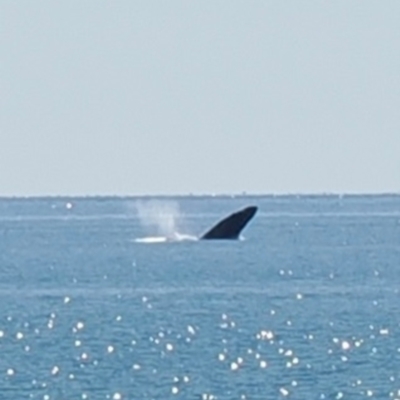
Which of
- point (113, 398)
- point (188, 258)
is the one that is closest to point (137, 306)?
point (113, 398)

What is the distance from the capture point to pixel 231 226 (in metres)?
174

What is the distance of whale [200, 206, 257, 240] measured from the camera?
16044cm

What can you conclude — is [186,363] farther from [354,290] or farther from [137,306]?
[354,290]

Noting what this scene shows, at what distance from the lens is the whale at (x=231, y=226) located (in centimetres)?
16044

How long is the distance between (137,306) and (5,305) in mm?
5884

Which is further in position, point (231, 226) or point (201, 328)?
point (231, 226)

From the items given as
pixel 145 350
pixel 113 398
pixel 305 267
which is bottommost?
pixel 113 398

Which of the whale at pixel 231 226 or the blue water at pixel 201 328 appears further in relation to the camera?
the whale at pixel 231 226

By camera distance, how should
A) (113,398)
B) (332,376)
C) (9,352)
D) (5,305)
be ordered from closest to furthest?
(113,398) < (332,376) < (9,352) < (5,305)

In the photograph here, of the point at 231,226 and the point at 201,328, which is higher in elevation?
the point at 231,226

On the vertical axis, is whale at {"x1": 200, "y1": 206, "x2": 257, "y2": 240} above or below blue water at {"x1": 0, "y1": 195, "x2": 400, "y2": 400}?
above

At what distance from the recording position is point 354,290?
114 metres

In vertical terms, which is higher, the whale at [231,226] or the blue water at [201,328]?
the whale at [231,226]

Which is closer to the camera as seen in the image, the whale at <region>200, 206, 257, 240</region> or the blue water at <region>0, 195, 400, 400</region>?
the blue water at <region>0, 195, 400, 400</region>
